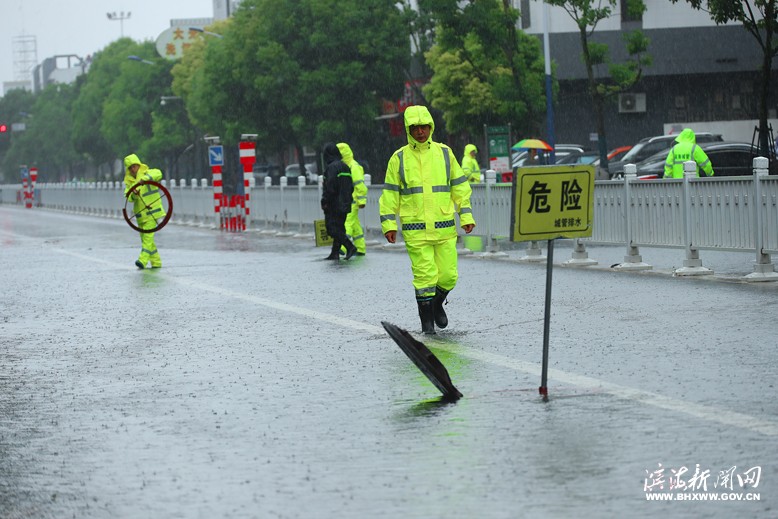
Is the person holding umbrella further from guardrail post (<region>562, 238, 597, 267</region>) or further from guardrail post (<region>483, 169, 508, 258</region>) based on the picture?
guardrail post (<region>562, 238, 597, 267</region>)

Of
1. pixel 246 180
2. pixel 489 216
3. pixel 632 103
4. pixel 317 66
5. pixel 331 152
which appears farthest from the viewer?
pixel 317 66

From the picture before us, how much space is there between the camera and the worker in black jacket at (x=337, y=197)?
23.6 m

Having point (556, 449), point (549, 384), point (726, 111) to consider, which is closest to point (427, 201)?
point (549, 384)

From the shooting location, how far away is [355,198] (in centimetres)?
2405

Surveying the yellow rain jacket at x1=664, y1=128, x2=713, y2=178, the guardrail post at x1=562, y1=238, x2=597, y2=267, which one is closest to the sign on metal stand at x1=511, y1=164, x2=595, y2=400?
the guardrail post at x1=562, y1=238, x2=597, y2=267

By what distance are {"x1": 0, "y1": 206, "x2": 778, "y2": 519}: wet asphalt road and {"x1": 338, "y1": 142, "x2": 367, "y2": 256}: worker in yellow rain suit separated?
6.92 meters

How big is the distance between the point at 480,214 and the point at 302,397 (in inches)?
612

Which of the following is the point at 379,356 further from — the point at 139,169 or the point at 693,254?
the point at 139,169

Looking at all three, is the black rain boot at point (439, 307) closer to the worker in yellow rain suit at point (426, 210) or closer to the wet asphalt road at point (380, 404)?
the worker in yellow rain suit at point (426, 210)

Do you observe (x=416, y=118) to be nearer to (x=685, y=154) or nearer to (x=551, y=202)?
(x=551, y=202)

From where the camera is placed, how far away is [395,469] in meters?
6.90

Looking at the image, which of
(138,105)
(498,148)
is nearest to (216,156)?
(498,148)

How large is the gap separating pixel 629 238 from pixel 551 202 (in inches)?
438

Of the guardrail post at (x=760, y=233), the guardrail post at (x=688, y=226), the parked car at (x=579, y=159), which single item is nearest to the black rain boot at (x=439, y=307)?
the guardrail post at (x=760, y=233)
